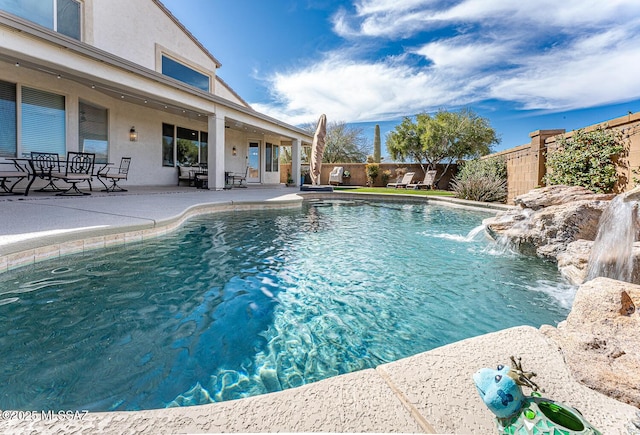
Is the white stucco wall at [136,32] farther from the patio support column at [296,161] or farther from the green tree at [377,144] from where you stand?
the green tree at [377,144]

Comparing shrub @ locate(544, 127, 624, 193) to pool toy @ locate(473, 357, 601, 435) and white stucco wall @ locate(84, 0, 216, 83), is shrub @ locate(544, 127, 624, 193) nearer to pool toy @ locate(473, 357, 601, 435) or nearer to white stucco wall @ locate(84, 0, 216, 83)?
pool toy @ locate(473, 357, 601, 435)

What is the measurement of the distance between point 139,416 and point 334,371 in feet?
3.66

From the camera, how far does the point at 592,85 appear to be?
39.7ft

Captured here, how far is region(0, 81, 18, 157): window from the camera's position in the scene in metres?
7.43

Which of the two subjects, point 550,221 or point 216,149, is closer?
point 550,221

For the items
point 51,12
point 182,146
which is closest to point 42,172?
point 51,12

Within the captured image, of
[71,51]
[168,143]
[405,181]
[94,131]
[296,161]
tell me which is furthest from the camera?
[405,181]

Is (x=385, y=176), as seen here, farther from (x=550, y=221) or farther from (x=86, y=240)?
(x=86, y=240)

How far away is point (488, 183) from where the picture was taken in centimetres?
1062

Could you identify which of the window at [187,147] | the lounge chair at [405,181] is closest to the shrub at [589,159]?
the lounge chair at [405,181]

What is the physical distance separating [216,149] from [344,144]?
65.4 ft

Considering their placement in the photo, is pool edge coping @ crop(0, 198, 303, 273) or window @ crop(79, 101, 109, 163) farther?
window @ crop(79, 101, 109, 163)

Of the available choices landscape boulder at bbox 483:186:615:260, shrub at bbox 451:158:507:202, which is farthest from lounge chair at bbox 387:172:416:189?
landscape boulder at bbox 483:186:615:260

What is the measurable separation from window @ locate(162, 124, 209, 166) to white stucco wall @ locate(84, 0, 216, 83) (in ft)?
8.23
